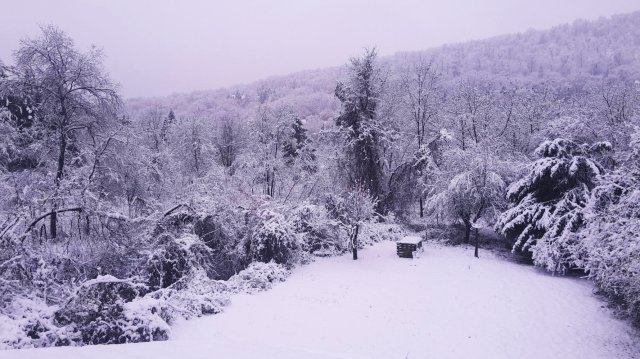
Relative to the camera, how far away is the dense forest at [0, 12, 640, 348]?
33.2 feet

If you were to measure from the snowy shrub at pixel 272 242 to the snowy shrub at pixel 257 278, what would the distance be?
1.03 m

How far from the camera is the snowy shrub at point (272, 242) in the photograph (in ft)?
58.9

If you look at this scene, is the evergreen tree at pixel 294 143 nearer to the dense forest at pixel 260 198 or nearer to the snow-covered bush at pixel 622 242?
the dense forest at pixel 260 198

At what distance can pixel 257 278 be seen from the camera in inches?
620

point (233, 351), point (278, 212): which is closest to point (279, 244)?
point (278, 212)

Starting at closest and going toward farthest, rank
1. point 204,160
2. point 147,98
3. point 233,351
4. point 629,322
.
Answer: point 233,351 → point 629,322 → point 204,160 → point 147,98

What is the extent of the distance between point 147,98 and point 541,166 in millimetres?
141319

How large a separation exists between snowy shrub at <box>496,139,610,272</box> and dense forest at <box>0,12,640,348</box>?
0.29ft

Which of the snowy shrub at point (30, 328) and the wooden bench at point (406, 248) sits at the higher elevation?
the snowy shrub at point (30, 328)

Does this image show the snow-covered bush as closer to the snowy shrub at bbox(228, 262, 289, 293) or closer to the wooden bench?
the wooden bench

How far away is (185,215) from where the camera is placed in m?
17.1

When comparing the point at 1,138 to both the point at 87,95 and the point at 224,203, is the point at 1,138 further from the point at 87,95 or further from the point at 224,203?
the point at 224,203

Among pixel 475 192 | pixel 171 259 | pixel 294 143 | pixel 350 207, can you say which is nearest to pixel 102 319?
pixel 171 259

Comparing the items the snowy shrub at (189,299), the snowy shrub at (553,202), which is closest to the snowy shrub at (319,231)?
the snowy shrub at (189,299)
